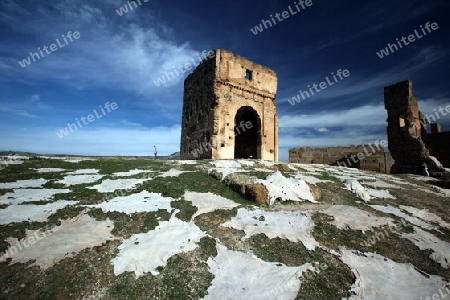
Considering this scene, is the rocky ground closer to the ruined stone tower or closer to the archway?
the archway

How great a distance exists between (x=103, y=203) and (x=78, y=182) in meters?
1.95

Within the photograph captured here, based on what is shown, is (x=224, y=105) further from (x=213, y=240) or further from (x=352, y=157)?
(x=352, y=157)

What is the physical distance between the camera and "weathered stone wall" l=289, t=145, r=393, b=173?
816 inches

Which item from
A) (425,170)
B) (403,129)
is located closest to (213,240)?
(425,170)

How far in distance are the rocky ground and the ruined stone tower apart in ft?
49.6

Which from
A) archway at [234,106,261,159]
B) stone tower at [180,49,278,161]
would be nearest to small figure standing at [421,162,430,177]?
stone tower at [180,49,278,161]

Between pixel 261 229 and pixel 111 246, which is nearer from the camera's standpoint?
pixel 111 246

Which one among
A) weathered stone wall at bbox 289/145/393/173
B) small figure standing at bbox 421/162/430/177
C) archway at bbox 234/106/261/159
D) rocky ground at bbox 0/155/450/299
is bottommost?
rocky ground at bbox 0/155/450/299

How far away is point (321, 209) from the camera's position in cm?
578

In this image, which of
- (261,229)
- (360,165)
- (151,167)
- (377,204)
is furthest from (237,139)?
(261,229)

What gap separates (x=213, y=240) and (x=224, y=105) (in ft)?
37.0

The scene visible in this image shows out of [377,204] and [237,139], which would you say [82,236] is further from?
[237,139]

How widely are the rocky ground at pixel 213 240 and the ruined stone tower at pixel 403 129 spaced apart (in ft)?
49.6

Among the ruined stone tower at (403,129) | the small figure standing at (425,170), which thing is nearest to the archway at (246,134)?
the small figure standing at (425,170)
